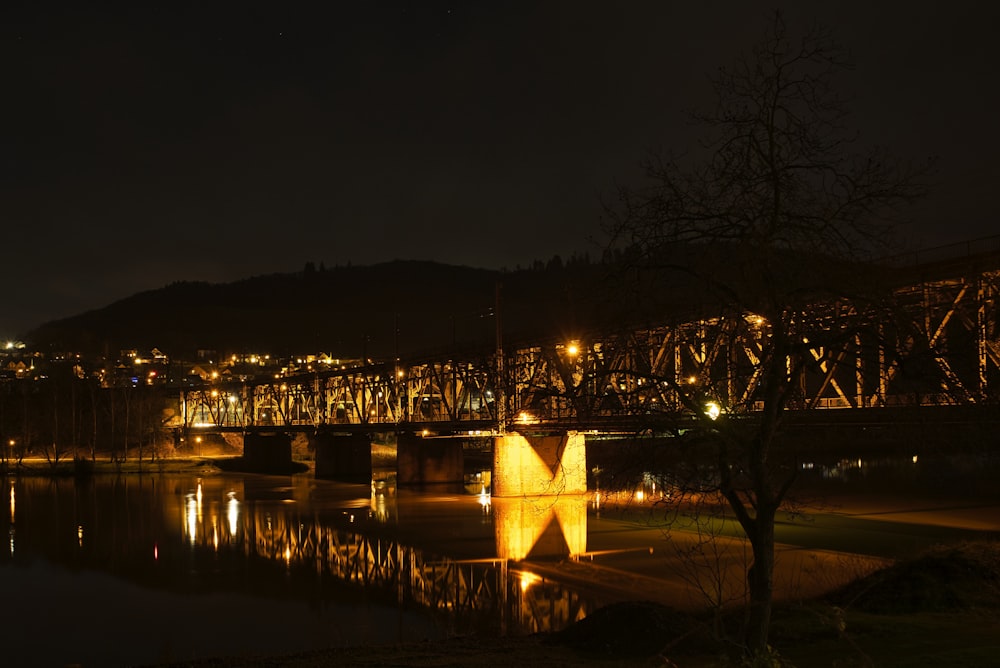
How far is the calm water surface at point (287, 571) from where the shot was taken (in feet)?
78.7

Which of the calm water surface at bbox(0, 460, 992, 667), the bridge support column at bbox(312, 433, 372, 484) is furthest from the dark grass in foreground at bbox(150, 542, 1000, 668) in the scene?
the bridge support column at bbox(312, 433, 372, 484)

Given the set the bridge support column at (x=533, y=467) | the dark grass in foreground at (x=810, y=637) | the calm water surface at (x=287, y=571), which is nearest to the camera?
the dark grass in foreground at (x=810, y=637)

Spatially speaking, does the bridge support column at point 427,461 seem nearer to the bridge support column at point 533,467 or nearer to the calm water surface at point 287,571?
the calm water surface at point 287,571

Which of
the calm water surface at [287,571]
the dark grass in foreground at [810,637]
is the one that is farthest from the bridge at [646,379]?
the calm water surface at [287,571]

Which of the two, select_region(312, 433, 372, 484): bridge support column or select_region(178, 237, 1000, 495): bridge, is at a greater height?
select_region(178, 237, 1000, 495): bridge

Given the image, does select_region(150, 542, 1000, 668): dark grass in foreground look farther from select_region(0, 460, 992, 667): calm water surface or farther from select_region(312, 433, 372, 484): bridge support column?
select_region(312, 433, 372, 484): bridge support column

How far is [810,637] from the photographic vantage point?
15.3 meters

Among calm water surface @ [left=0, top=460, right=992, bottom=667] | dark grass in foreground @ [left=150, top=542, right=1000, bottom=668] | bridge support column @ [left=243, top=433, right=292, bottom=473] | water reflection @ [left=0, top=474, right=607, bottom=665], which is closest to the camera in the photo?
dark grass in foreground @ [left=150, top=542, right=1000, bottom=668]

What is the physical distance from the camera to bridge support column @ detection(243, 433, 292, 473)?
111625 millimetres

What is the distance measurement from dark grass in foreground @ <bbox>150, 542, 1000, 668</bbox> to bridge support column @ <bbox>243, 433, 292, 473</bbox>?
9545 centimetres

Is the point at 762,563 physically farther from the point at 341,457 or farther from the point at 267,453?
the point at 267,453

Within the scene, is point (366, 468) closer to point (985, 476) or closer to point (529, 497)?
point (529, 497)

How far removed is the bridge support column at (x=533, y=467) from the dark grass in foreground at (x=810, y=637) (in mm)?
39649

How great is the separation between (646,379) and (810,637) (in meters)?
5.27
